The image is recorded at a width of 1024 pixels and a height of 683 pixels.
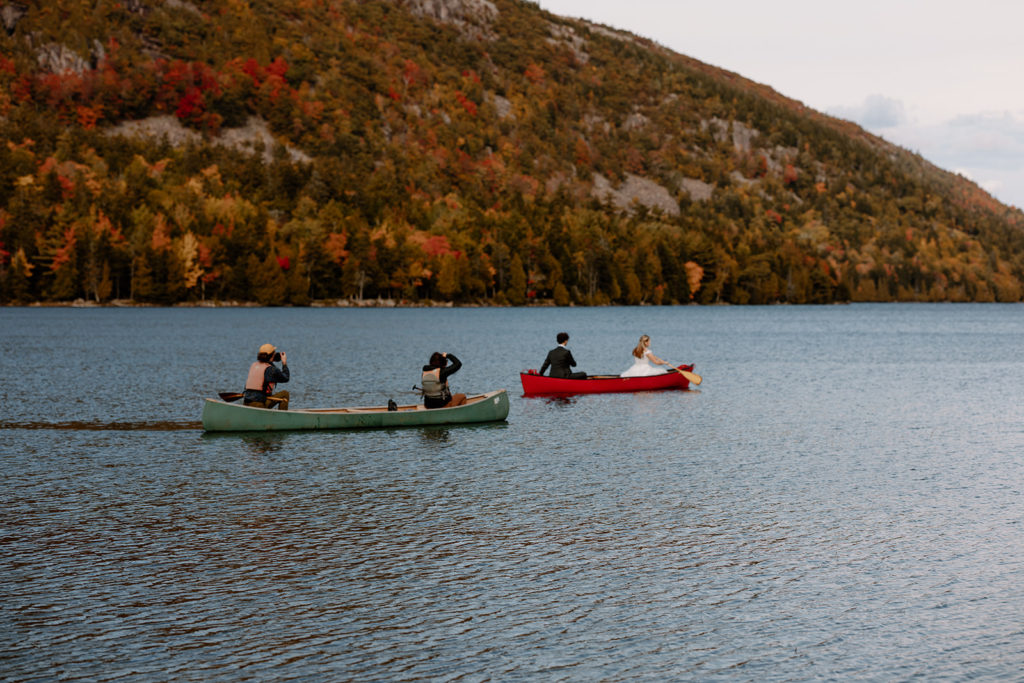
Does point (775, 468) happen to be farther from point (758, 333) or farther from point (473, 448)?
point (758, 333)

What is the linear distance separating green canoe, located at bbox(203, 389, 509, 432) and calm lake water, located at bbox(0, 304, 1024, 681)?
0.55 m

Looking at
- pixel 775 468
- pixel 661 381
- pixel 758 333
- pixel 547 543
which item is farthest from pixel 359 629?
pixel 758 333

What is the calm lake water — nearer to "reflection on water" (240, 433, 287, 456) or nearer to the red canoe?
"reflection on water" (240, 433, 287, 456)

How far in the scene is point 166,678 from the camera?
453 inches

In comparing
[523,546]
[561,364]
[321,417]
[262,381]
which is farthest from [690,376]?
[523,546]

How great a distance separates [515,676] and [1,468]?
18.7 m

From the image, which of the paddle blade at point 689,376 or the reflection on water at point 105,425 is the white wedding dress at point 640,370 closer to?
the paddle blade at point 689,376

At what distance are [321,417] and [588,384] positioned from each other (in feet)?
A: 52.3

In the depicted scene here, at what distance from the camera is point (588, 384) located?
146 ft

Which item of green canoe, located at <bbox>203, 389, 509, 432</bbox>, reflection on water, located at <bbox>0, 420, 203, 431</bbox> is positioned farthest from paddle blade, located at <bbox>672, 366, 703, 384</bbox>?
reflection on water, located at <bbox>0, 420, 203, 431</bbox>

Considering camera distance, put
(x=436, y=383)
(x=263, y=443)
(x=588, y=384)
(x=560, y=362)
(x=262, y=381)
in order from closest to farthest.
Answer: (x=263, y=443), (x=262, y=381), (x=436, y=383), (x=560, y=362), (x=588, y=384)

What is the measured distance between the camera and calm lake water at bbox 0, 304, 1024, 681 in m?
12.4

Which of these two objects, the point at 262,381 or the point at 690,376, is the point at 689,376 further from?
the point at 262,381

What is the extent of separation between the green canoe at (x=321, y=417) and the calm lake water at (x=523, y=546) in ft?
1.81
